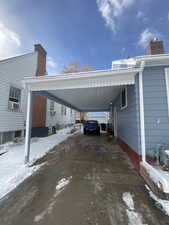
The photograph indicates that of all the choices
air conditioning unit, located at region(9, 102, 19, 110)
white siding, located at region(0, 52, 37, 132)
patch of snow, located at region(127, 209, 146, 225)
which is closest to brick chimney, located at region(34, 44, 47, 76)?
white siding, located at region(0, 52, 37, 132)

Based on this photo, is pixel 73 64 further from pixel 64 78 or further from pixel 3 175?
pixel 3 175

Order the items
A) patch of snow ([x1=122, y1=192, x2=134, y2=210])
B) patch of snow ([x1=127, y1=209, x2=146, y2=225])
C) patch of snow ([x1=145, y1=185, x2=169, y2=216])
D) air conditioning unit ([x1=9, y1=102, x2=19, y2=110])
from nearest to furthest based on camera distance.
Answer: patch of snow ([x1=127, y1=209, x2=146, y2=225]) → patch of snow ([x1=145, y1=185, x2=169, y2=216]) → patch of snow ([x1=122, y1=192, x2=134, y2=210]) → air conditioning unit ([x1=9, y1=102, x2=19, y2=110])

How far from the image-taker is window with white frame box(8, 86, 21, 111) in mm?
7395

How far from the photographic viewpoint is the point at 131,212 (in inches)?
87.8

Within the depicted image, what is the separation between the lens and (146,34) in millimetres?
9352

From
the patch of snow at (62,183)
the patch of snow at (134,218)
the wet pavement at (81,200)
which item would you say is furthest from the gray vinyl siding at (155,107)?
the patch of snow at (62,183)

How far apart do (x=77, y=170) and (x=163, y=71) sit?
4316mm

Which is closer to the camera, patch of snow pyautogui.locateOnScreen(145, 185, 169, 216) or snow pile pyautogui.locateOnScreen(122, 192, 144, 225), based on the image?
snow pile pyautogui.locateOnScreen(122, 192, 144, 225)

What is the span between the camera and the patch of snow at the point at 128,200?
94.3 inches

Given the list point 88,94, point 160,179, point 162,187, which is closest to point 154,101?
point 160,179

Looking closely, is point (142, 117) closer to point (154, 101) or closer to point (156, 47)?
point (154, 101)

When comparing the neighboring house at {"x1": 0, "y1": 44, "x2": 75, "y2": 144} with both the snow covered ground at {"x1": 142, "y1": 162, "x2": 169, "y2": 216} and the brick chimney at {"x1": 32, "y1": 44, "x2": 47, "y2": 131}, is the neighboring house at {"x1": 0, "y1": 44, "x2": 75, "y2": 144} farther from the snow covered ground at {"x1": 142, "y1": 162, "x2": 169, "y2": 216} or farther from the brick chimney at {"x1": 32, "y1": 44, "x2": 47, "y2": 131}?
the snow covered ground at {"x1": 142, "y1": 162, "x2": 169, "y2": 216}

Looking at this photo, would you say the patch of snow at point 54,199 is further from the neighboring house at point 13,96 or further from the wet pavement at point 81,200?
the neighboring house at point 13,96

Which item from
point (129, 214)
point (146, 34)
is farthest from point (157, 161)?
point (146, 34)
